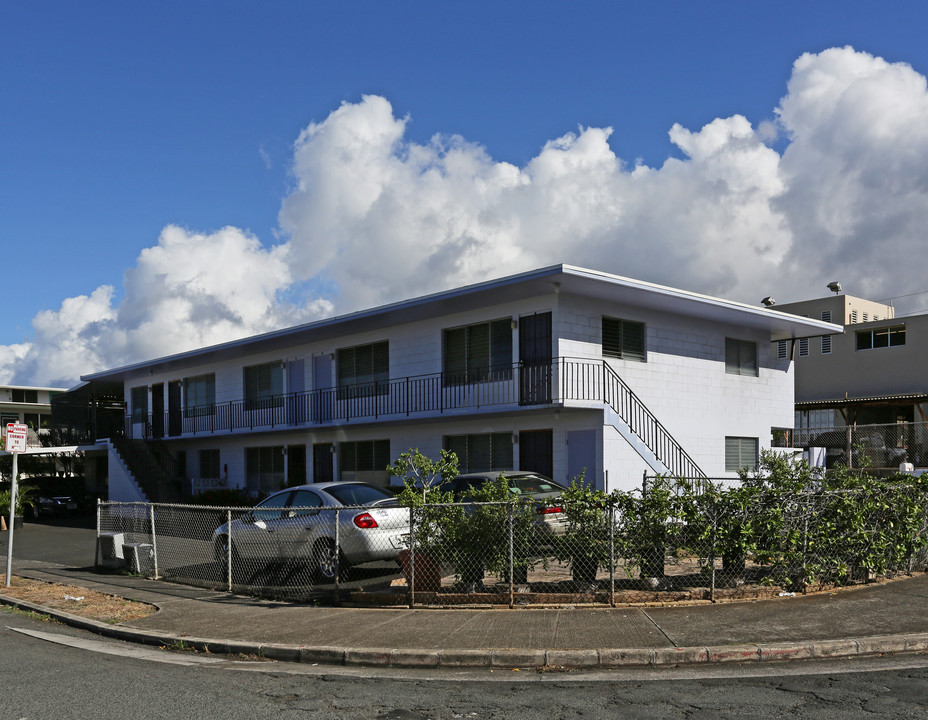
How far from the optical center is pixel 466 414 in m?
21.0

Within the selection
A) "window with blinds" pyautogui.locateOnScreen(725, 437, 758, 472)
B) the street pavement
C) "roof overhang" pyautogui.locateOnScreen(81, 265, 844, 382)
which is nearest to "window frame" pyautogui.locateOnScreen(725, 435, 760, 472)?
Answer: "window with blinds" pyautogui.locateOnScreen(725, 437, 758, 472)

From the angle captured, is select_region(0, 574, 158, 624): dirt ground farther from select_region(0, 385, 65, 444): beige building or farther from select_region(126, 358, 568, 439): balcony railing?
select_region(0, 385, 65, 444): beige building

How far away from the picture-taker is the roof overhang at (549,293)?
18781 mm

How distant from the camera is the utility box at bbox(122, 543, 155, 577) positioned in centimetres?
1490

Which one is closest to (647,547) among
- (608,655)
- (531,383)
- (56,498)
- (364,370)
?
(608,655)

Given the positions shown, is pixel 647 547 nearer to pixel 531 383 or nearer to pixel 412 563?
pixel 412 563

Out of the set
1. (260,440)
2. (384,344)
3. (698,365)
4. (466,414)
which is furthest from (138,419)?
(698,365)

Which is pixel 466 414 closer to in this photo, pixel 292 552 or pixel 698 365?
→ pixel 698 365

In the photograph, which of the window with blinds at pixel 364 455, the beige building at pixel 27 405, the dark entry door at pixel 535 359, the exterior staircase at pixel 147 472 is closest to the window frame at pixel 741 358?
the dark entry door at pixel 535 359

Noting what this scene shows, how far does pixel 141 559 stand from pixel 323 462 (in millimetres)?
12591

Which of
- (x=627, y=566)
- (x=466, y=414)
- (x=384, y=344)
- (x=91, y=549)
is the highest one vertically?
(x=384, y=344)

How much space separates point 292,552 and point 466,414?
8.42 m

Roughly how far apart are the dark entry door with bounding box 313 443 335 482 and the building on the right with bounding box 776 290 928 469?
59.9 ft

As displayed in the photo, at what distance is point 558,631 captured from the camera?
9305mm
